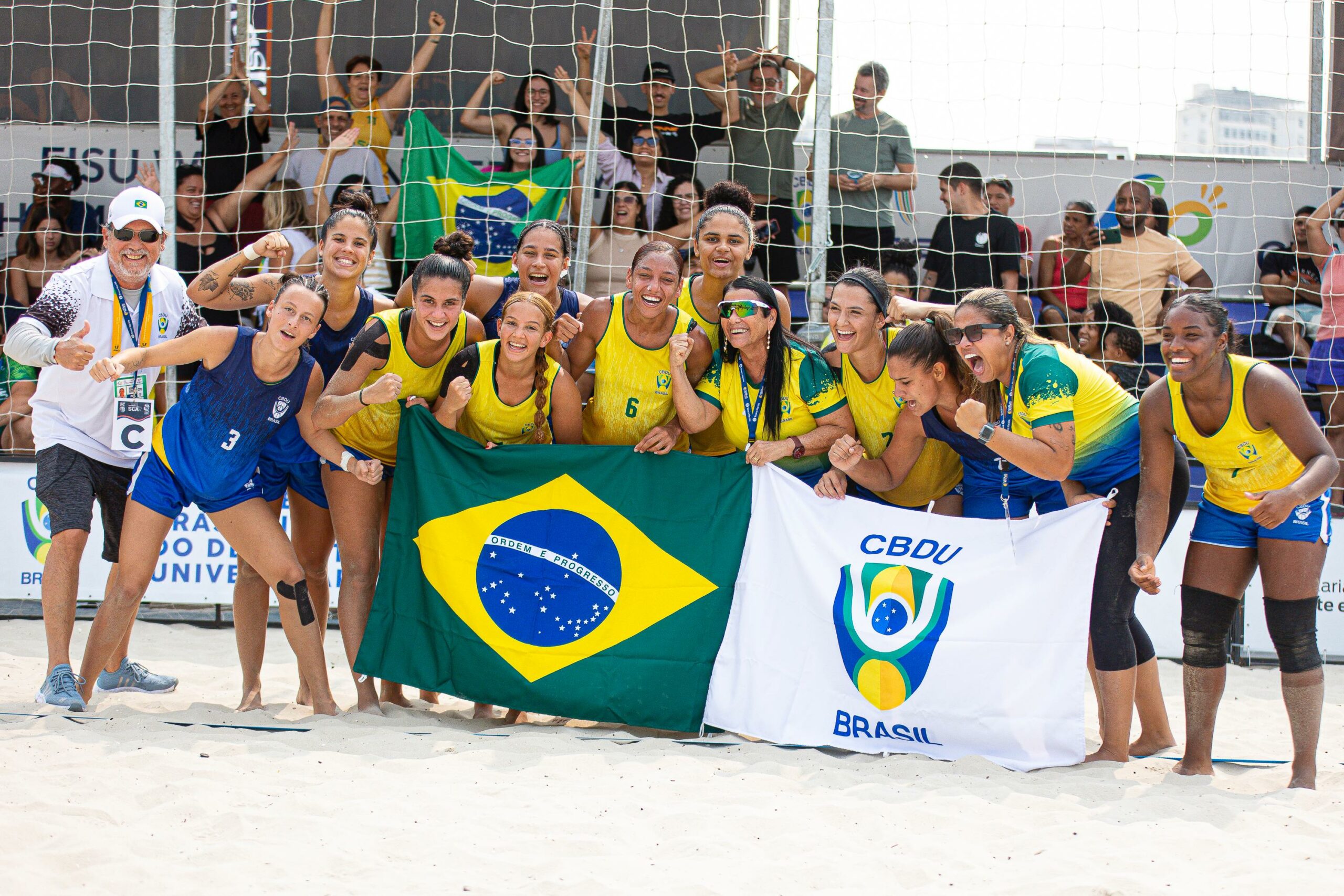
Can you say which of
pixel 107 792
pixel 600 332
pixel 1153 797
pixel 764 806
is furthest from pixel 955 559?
pixel 107 792

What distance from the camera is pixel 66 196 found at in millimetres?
7828

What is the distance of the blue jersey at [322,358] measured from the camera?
13.7 feet

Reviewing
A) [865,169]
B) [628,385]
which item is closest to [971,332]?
[628,385]

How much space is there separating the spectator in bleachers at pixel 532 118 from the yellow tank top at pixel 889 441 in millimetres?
4294

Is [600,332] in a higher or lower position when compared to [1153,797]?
higher

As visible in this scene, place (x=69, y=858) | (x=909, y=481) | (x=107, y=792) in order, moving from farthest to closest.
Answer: (x=909, y=481), (x=107, y=792), (x=69, y=858)

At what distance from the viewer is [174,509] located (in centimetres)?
411

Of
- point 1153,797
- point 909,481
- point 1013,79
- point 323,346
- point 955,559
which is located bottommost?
point 1153,797

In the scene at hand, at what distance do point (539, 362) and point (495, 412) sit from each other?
0.27m

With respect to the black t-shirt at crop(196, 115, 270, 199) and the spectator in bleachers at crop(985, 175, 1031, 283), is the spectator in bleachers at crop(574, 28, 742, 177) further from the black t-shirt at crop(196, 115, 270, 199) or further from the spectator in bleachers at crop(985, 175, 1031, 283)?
the black t-shirt at crop(196, 115, 270, 199)

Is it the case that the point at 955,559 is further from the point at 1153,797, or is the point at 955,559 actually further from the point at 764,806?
the point at 764,806

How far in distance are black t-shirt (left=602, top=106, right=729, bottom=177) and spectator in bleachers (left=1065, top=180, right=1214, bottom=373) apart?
2682mm

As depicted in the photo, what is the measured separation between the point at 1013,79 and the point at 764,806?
18.4ft

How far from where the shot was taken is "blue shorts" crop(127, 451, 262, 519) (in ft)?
13.3
